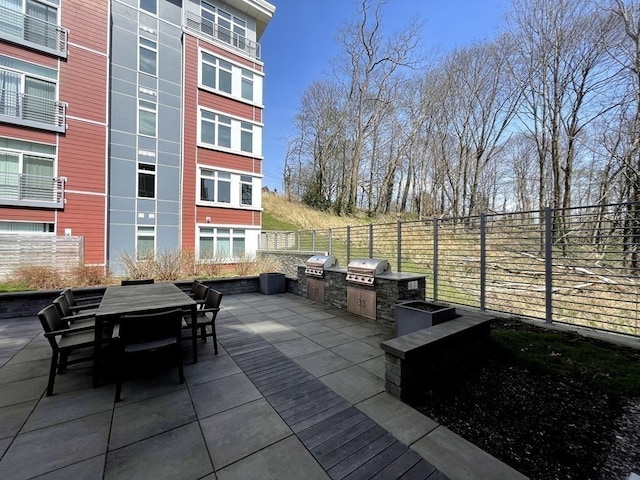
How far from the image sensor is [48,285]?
6.91 m

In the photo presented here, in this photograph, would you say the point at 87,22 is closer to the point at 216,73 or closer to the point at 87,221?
the point at 216,73

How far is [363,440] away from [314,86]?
26.3 m

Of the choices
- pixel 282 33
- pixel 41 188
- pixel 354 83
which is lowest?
pixel 41 188

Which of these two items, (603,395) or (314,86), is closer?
(603,395)

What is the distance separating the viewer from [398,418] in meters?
2.45

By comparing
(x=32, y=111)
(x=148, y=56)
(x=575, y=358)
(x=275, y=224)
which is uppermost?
(x=148, y=56)

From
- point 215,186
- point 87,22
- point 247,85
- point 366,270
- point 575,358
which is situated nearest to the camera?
point 575,358

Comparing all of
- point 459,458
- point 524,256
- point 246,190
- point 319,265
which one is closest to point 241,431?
point 459,458

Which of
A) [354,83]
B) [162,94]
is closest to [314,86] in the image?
[354,83]

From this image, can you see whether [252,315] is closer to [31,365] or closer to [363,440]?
[31,365]

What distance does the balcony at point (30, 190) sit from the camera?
9422mm

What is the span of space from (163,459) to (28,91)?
14006mm

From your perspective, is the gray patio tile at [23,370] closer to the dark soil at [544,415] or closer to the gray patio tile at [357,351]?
the gray patio tile at [357,351]

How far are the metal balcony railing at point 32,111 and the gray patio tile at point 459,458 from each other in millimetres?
14451
